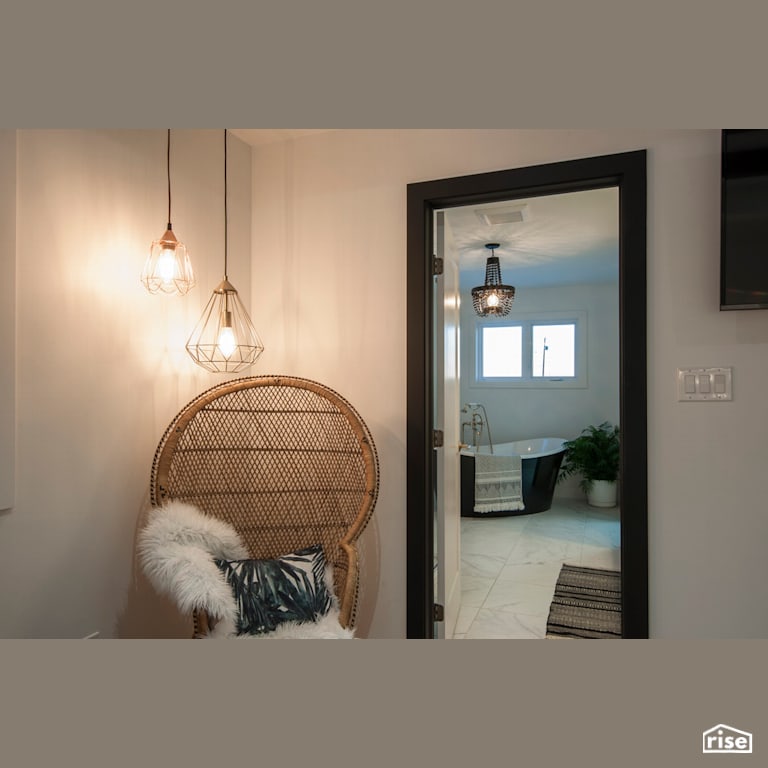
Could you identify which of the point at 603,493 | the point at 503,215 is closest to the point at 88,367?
the point at 503,215

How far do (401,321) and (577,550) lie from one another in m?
2.75

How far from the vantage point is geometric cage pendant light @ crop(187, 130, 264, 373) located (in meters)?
1.82

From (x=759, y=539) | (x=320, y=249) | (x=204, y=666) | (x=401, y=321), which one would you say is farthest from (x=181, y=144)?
(x=759, y=539)

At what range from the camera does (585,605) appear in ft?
9.36

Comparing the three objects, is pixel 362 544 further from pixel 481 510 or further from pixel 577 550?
pixel 481 510

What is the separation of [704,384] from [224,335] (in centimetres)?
161

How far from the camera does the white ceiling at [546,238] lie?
123 inches

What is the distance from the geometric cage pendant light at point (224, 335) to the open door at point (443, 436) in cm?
76

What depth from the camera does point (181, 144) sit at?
6.29 ft

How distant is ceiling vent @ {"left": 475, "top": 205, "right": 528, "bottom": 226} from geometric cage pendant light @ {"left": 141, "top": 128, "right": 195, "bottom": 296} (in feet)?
6.60

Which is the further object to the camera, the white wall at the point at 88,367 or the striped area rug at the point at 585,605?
the striped area rug at the point at 585,605

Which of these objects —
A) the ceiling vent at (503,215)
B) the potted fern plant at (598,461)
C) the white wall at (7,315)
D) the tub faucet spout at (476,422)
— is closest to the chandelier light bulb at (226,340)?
the white wall at (7,315)

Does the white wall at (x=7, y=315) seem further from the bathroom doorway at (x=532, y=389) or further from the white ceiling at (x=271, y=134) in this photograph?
the bathroom doorway at (x=532, y=389)

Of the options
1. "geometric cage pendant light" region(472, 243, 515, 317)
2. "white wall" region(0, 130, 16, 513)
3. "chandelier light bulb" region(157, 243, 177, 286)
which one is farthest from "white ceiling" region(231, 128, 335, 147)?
"geometric cage pendant light" region(472, 243, 515, 317)
